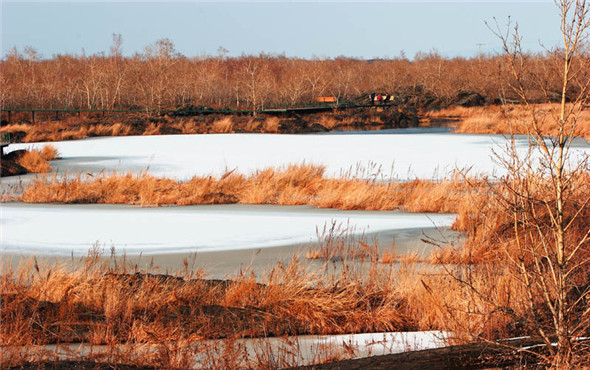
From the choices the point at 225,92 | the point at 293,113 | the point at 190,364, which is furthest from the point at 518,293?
the point at 225,92

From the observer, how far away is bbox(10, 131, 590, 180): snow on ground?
1780cm

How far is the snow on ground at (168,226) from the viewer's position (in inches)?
365

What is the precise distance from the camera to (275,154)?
22.0 metres

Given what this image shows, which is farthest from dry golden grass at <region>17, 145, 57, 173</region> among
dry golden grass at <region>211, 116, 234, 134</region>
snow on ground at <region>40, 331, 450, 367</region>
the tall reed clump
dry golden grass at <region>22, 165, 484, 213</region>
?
snow on ground at <region>40, 331, 450, 367</region>

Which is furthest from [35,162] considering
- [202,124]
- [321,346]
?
[202,124]

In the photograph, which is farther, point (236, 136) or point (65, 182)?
point (236, 136)

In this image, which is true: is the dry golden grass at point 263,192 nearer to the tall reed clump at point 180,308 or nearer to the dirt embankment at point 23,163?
the dirt embankment at point 23,163

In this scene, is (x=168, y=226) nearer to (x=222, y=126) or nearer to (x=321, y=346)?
(x=321, y=346)

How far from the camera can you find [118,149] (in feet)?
79.2

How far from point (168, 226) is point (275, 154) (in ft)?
37.9

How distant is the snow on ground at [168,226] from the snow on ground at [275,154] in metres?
2.97

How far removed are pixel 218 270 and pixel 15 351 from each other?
10.5 feet

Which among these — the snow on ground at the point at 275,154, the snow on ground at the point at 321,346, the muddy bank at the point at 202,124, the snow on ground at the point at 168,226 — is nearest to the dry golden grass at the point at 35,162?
the snow on ground at the point at 275,154

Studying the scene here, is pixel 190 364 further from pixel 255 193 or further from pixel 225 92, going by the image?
pixel 225 92
